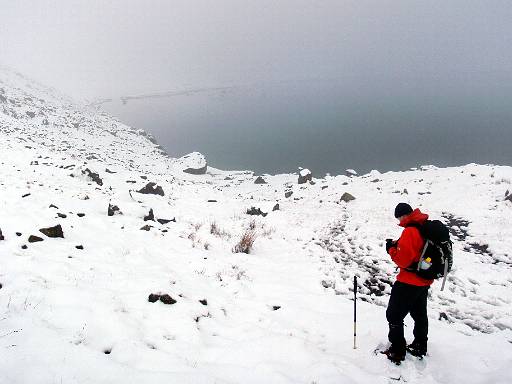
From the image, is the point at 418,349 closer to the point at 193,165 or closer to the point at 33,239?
the point at 33,239

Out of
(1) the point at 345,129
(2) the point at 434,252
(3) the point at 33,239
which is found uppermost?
(1) the point at 345,129

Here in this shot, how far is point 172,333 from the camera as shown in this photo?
5.07 metres

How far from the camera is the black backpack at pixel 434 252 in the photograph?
435 cm

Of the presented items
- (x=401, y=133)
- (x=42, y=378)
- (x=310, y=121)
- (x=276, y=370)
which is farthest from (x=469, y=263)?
Answer: (x=310, y=121)

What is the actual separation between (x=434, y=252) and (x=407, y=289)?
777 mm

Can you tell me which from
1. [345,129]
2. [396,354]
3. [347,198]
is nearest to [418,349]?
[396,354]

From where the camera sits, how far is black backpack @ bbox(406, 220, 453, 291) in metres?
4.35

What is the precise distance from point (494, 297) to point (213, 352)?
6973 millimetres

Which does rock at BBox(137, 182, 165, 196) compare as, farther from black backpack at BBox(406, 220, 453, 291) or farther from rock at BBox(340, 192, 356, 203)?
black backpack at BBox(406, 220, 453, 291)

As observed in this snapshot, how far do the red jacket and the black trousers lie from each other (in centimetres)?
17

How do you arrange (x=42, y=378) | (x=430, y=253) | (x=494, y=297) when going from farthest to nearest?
(x=494, y=297) → (x=430, y=253) → (x=42, y=378)

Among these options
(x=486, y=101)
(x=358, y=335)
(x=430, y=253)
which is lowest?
(x=358, y=335)

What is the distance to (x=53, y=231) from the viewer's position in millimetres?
7703

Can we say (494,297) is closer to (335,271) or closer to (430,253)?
(335,271)
